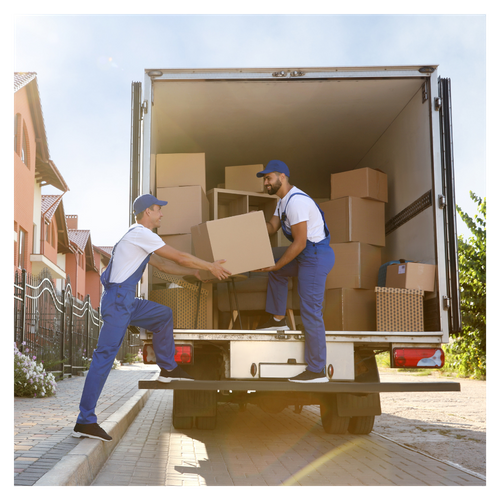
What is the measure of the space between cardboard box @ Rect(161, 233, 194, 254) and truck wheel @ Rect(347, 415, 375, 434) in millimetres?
2424

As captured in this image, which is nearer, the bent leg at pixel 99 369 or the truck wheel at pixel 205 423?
the bent leg at pixel 99 369

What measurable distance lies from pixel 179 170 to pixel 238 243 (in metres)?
1.62

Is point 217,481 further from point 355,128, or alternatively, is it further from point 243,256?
point 355,128

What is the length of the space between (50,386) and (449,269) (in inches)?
231

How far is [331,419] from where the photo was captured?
6.26 meters

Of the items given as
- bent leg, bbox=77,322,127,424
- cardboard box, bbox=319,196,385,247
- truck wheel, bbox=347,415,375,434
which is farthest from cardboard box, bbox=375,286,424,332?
bent leg, bbox=77,322,127,424

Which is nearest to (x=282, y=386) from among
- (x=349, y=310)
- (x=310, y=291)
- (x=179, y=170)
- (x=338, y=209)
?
(x=310, y=291)

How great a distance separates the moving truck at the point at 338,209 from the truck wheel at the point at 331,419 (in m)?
0.01

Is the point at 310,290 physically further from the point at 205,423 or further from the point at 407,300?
the point at 205,423

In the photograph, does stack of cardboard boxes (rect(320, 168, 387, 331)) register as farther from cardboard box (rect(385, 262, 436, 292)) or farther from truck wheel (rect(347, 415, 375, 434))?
truck wheel (rect(347, 415, 375, 434))

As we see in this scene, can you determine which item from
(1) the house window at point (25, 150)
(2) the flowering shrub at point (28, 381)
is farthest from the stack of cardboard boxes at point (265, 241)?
(1) the house window at point (25, 150)

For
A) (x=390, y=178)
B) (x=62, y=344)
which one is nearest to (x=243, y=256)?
(x=390, y=178)

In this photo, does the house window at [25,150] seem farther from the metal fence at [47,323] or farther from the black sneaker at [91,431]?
the black sneaker at [91,431]

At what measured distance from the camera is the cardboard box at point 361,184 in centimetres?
647
